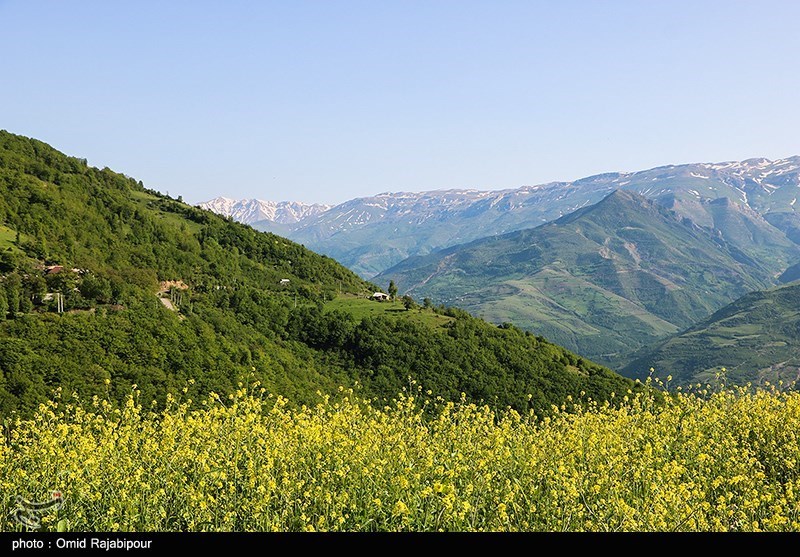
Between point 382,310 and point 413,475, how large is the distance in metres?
115

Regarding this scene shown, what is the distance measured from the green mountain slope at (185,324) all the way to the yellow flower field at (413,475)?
123 ft

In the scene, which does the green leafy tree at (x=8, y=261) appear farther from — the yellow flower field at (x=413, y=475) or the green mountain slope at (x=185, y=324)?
the yellow flower field at (x=413, y=475)

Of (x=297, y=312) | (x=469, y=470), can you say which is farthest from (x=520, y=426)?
(x=297, y=312)

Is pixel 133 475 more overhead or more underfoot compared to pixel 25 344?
more overhead

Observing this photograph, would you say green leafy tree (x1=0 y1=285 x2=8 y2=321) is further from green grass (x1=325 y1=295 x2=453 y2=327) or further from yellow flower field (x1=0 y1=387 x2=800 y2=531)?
yellow flower field (x1=0 y1=387 x2=800 y2=531)

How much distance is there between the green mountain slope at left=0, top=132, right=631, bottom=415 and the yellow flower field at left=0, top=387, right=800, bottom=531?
123ft

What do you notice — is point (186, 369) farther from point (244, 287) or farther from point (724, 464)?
point (724, 464)

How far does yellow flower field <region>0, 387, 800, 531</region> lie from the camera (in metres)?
11.0

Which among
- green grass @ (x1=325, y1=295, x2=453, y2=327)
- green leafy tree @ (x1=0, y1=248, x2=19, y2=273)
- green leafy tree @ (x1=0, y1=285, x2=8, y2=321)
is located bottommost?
green grass @ (x1=325, y1=295, x2=453, y2=327)

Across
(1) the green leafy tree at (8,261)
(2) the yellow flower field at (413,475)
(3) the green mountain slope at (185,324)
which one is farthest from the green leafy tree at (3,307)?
(2) the yellow flower field at (413,475)

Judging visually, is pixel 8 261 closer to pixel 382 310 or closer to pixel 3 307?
pixel 3 307

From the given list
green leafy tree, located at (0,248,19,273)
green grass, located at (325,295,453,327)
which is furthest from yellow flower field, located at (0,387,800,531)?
green grass, located at (325,295,453,327)

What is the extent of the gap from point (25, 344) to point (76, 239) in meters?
55.0

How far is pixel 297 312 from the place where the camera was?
12262cm
